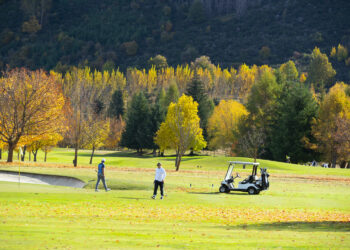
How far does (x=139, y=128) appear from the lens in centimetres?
10700

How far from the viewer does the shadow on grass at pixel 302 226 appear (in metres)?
19.3

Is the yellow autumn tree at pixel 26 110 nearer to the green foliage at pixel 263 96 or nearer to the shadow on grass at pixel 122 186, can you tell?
the shadow on grass at pixel 122 186

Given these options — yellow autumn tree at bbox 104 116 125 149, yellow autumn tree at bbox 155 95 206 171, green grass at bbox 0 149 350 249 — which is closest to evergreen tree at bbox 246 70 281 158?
yellow autumn tree at bbox 155 95 206 171

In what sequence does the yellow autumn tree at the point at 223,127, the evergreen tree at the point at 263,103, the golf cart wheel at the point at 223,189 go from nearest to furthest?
the golf cart wheel at the point at 223,189 → the evergreen tree at the point at 263,103 → the yellow autumn tree at the point at 223,127

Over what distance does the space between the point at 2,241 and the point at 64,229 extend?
9.86ft

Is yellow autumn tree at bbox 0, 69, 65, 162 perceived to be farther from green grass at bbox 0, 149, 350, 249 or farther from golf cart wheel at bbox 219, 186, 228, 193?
golf cart wheel at bbox 219, 186, 228, 193

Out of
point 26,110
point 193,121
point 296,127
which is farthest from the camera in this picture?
point 296,127

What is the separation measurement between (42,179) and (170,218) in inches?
820

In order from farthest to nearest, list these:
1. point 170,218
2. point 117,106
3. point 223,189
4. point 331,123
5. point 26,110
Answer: point 117,106
point 331,123
point 26,110
point 223,189
point 170,218

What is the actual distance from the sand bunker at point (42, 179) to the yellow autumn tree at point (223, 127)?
191ft

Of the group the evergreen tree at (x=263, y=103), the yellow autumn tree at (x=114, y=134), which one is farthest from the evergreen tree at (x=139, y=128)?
the evergreen tree at (x=263, y=103)

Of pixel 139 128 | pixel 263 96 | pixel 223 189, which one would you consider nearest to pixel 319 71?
pixel 263 96

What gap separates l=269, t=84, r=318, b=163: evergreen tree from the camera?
261 feet

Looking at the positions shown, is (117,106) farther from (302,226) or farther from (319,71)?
(302,226)
